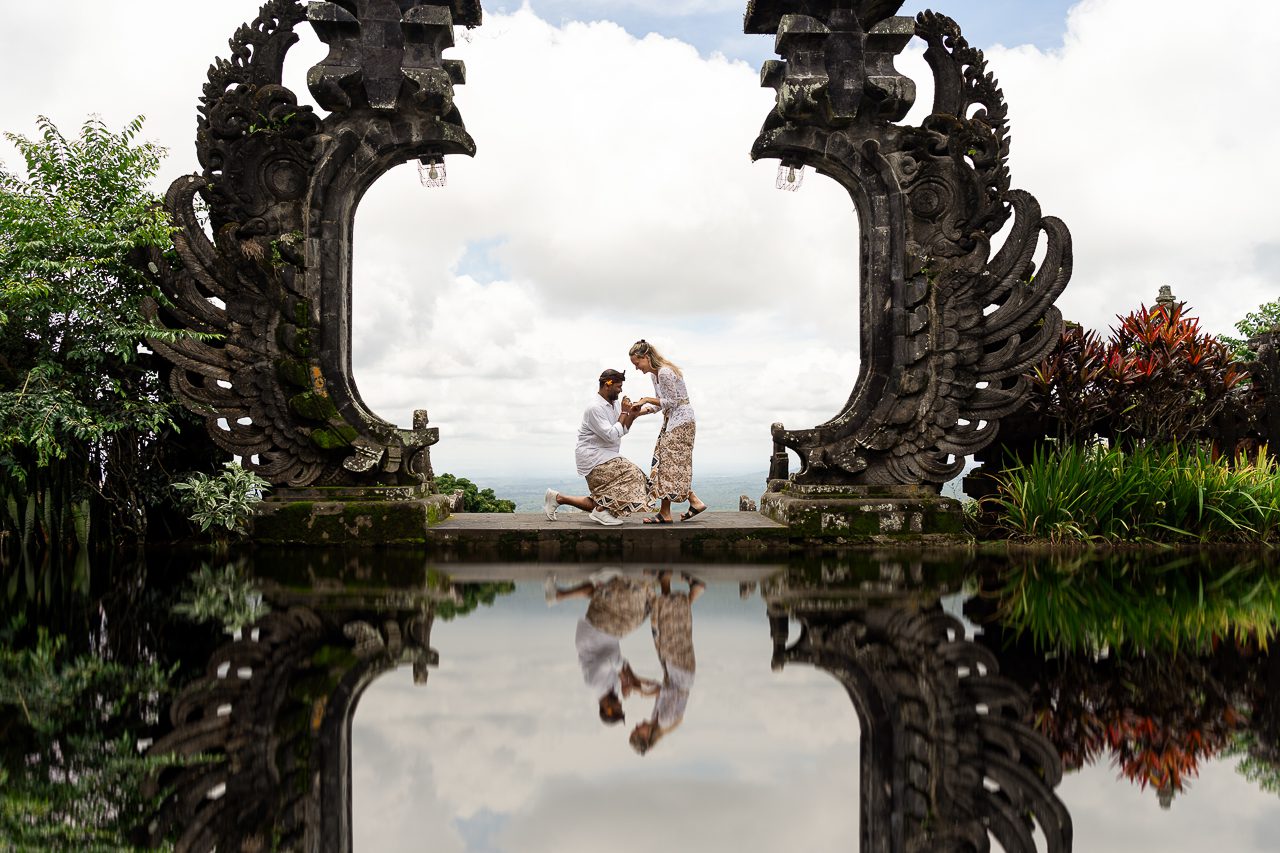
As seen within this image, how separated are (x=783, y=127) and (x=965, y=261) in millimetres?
1998

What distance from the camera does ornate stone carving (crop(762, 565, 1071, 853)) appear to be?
2.76 meters

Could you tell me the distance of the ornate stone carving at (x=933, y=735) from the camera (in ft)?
9.05

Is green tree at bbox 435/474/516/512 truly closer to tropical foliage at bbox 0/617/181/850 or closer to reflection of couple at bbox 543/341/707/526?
reflection of couple at bbox 543/341/707/526

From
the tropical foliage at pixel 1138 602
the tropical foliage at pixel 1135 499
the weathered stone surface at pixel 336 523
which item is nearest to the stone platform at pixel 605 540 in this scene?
the weathered stone surface at pixel 336 523

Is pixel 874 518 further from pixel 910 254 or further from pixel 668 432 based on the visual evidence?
pixel 910 254

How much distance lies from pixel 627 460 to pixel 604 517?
55 cm

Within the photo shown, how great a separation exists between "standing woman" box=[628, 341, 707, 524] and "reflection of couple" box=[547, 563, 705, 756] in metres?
1.99

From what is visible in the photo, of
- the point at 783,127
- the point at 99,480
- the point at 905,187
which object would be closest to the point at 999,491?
the point at 905,187

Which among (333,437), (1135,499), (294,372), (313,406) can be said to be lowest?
(1135,499)

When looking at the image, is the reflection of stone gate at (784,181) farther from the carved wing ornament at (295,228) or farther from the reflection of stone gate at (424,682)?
the reflection of stone gate at (424,682)

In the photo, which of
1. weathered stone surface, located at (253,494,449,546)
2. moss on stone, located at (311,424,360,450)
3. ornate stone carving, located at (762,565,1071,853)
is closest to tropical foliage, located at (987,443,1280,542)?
ornate stone carving, located at (762,565,1071,853)

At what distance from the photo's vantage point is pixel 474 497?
484 inches

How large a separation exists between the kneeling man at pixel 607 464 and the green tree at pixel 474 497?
128 inches

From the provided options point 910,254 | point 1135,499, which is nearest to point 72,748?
point 910,254
